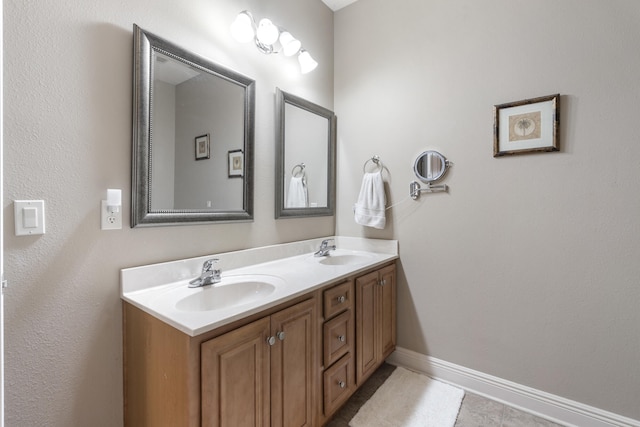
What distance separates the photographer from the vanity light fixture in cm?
146

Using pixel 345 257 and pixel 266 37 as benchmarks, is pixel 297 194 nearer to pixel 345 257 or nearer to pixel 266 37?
pixel 345 257

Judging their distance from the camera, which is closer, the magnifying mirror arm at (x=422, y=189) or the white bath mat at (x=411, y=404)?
the white bath mat at (x=411, y=404)

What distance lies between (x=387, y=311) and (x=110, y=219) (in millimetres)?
1586

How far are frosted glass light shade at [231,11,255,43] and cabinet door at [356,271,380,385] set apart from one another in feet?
4.63

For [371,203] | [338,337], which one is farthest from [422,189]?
[338,337]

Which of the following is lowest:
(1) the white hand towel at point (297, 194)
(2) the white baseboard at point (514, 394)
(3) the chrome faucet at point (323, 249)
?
(2) the white baseboard at point (514, 394)

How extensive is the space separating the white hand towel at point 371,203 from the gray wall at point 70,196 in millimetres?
1192

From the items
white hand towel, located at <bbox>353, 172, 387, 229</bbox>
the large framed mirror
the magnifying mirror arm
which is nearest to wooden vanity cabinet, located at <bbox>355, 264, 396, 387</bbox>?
white hand towel, located at <bbox>353, 172, 387, 229</bbox>

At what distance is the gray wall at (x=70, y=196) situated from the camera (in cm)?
93

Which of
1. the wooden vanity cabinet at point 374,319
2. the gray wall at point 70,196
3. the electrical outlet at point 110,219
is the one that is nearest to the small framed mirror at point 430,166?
the wooden vanity cabinet at point 374,319

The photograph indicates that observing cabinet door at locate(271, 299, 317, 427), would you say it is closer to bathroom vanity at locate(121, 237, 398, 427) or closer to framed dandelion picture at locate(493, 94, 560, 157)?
bathroom vanity at locate(121, 237, 398, 427)

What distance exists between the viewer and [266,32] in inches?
61.6

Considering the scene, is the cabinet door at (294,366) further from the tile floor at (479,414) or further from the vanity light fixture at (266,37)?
the vanity light fixture at (266,37)

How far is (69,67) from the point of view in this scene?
1.02 metres
